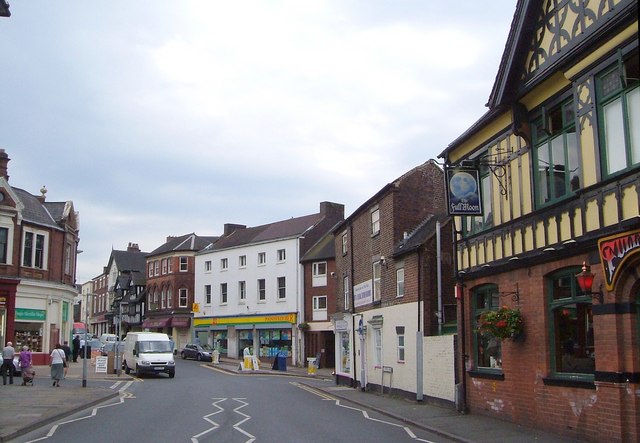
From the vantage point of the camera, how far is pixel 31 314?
3803 centimetres

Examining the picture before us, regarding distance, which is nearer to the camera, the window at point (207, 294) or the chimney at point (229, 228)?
the window at point (207, 294)

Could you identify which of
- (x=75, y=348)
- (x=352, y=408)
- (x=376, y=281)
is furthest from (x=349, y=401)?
(x=75, y=348)

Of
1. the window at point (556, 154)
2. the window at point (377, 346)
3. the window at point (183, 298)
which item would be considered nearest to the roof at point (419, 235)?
the window at point (377, 346)

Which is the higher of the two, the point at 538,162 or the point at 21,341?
the point at 538,162

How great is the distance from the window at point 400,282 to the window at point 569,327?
10.7m

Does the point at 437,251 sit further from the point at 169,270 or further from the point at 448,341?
the point at 169,270

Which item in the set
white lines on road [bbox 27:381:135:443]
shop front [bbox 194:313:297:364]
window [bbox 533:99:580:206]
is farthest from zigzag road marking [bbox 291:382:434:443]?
shop front [bbox 194:313:297:364]

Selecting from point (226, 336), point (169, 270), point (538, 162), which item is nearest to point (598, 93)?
point (538, 162)

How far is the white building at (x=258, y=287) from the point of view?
52969mm

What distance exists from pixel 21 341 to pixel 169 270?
101 ft

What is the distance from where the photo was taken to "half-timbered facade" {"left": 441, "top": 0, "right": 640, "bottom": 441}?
11.6 m

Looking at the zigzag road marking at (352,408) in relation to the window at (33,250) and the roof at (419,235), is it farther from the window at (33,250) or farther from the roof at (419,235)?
the window at (33,250)

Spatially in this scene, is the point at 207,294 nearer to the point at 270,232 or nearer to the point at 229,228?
the point at 229,228

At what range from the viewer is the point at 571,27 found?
531 inches
